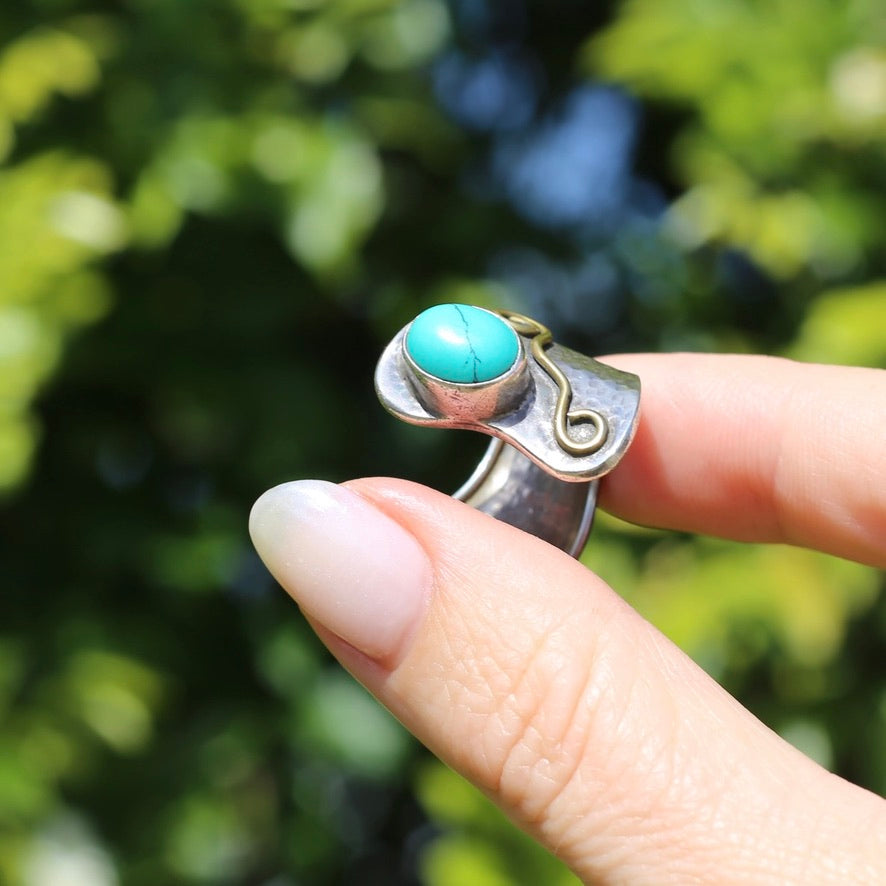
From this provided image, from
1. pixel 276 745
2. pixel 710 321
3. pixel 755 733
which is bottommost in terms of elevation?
pixel 276 745

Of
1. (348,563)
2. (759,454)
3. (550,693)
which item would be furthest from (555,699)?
(759,454)

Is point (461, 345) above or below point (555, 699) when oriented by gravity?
above

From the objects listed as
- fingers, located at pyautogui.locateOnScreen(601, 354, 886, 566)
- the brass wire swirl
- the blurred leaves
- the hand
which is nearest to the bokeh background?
the blurred leaves

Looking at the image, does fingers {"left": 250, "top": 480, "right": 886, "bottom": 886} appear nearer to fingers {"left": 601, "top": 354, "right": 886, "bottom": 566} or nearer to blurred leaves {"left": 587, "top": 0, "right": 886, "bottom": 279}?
fingers {"left": 601, "top": 354, "right": 886, "bottom": 566}

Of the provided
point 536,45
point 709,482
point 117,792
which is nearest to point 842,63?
point 709,482

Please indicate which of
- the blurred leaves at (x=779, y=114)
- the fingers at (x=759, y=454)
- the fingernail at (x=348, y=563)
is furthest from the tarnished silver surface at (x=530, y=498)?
the blurred leaves at (x=779, y=114)

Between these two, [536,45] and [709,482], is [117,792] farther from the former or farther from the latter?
[536,45]

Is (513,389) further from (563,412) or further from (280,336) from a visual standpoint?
(280,336)

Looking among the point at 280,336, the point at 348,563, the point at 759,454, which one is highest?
the point at 348,563

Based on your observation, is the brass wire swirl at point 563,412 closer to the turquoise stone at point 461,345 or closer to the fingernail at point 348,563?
the turquoise stone at point 461,345
